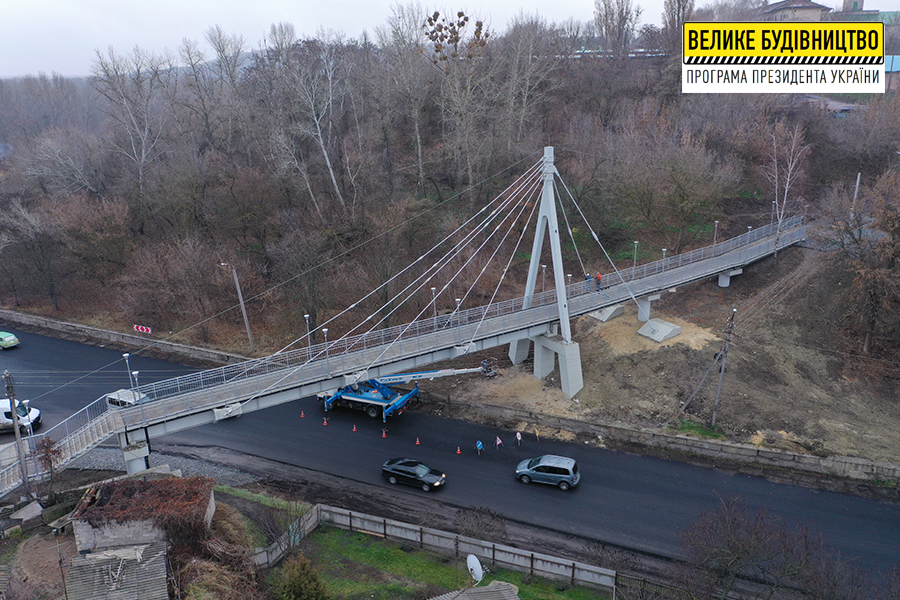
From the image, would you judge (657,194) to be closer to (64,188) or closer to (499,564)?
(499,564)

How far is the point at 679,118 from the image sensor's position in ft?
160

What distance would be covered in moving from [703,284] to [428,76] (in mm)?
33261

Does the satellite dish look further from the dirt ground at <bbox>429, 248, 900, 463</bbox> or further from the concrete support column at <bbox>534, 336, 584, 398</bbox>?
the concrete support column at <bbox>534, 336, 584, 398</bbox>

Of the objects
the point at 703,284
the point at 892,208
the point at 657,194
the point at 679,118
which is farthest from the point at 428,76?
the point at 892,208

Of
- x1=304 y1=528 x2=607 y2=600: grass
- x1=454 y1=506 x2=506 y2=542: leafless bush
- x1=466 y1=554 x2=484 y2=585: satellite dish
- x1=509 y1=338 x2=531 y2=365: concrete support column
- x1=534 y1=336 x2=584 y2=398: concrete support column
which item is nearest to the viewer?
x1=466 y1=554 x2=484 y2=585: satellite dish

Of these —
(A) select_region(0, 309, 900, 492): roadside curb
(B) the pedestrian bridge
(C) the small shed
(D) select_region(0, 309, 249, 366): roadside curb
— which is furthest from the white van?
(A) select_region(0, 309, 900, 492): roadside curb

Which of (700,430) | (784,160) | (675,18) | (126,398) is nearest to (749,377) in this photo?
(700,430)

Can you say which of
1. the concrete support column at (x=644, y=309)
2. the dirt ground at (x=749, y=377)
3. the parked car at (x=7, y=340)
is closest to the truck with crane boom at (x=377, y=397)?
the dirt ground at (x=749, y=377)

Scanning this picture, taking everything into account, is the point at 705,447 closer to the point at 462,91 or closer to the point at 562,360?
the point at 562,360

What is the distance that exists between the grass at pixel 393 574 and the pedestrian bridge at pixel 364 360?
20.9ft

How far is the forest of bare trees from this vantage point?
4116 cm

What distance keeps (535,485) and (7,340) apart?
35.7 m

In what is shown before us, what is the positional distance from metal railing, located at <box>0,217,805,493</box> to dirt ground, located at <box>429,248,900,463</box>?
240 centimetres

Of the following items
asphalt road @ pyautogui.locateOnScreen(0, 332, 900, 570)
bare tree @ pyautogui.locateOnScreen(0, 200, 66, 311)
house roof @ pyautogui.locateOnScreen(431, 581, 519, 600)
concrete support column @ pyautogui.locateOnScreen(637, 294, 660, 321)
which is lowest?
asphalt road @ pyautogui.locateOnScreen(0, 332, 900, 570)
